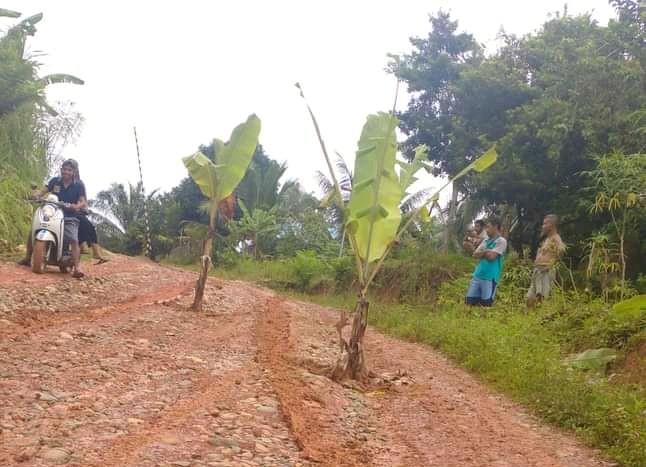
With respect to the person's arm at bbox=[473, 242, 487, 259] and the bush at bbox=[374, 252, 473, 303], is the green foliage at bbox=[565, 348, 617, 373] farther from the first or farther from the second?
the bush at bbox=[374, 252, 473, 303]

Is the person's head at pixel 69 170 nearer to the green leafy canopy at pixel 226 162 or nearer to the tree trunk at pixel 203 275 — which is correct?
the green leafy canopy at pixel 226 162

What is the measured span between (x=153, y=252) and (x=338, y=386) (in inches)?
936

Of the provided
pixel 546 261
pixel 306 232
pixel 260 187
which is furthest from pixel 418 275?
pixel 260 187

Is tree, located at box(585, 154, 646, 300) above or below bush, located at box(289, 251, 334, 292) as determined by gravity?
above

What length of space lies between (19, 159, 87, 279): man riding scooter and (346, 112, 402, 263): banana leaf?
4133mm

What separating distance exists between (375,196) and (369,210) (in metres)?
0.15

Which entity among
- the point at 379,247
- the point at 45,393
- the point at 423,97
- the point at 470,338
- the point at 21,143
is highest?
the point at 423,97

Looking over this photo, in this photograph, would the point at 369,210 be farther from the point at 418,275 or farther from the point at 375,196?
the point at 418,275

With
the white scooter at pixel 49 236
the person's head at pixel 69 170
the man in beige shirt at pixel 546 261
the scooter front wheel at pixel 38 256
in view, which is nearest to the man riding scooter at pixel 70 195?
the person's head at pixel 69 170

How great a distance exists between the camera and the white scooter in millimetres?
7812

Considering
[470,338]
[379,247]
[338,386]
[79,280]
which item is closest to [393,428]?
[338,386]

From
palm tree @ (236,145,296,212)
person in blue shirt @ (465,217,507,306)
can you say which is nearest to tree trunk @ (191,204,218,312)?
person in blue shirt @ (465,217,507,306)

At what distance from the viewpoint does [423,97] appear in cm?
1659

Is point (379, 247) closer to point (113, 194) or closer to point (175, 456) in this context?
point (175, 456)
